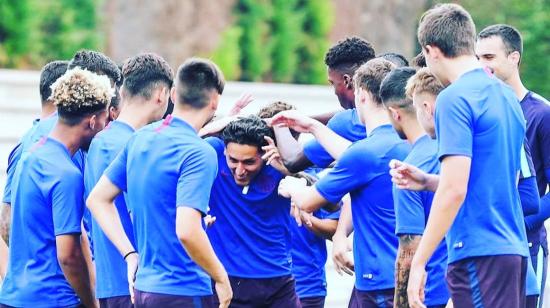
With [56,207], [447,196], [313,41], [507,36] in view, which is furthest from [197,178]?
[313,41]

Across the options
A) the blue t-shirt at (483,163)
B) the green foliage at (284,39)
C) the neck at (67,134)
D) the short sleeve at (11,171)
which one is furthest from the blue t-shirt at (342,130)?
the green foliage at (284,39)

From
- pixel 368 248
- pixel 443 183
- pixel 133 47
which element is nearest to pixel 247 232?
pixel 368 248

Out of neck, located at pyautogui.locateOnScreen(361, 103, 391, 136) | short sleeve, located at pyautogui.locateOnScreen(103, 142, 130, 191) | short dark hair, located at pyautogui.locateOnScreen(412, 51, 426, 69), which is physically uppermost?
short dark hair, located at pyautogui.locateOnScreen(412, 51, 426, 69)

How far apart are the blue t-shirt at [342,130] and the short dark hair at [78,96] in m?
1.28

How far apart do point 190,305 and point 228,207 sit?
1.13m

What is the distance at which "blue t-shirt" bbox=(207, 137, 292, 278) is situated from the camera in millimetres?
7492

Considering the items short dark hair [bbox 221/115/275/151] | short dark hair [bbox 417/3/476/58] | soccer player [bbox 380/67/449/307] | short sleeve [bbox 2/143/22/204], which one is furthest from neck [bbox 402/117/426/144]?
short sleeve [bbox 2/143/22/204]

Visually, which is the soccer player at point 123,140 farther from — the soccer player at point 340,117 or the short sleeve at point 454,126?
the short sleeve at point 454,126

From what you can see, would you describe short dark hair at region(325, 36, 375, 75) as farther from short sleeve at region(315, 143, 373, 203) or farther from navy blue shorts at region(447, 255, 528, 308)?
navy blue shorts at region(447, 255, 528, 308)

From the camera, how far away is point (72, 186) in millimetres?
6953

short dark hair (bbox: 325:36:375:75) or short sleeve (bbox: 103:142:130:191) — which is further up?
short dark hair (bbox: 325:36:375:75)

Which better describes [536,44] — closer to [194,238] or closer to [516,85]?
[516,85]

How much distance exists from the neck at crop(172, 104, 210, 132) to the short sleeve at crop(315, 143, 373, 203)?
0.83 meters

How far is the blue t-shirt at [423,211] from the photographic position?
6.52 meters
